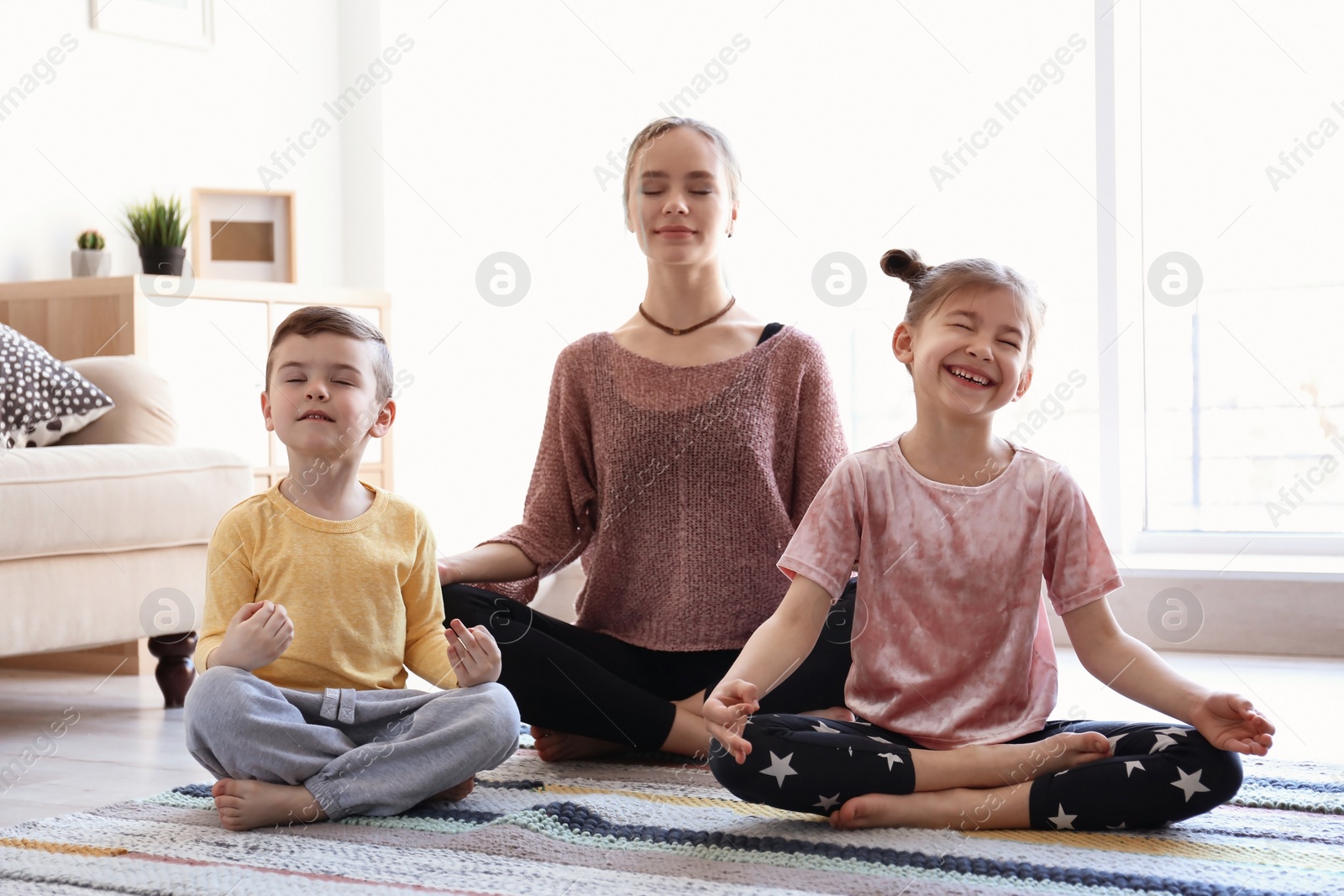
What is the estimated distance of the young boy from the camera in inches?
52.6

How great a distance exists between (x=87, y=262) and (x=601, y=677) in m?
1.93

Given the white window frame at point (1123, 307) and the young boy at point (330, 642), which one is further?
the white window frame at point (1123, 307)

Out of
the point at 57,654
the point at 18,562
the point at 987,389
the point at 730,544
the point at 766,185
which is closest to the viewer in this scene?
the point at 987,389

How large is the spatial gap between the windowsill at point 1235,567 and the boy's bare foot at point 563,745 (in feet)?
4.26

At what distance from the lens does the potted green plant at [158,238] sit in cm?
306

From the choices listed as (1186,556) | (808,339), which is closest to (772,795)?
(808,339)

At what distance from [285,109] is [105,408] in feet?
4.72

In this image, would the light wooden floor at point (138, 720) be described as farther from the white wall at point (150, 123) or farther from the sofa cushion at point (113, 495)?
the white wall at point (150, 123)

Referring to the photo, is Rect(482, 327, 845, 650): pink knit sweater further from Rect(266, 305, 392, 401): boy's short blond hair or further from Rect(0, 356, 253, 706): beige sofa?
Rect(0, 356, 253, 706): beige sofa

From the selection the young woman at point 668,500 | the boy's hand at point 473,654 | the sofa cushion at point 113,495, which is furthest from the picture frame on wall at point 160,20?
the boy's hand at point 473,654

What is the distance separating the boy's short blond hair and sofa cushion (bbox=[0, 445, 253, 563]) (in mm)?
753

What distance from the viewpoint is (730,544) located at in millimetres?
1729

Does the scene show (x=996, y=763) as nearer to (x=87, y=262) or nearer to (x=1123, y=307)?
(x=1123, y=307)

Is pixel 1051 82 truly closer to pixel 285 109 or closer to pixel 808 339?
pixel 808 339
